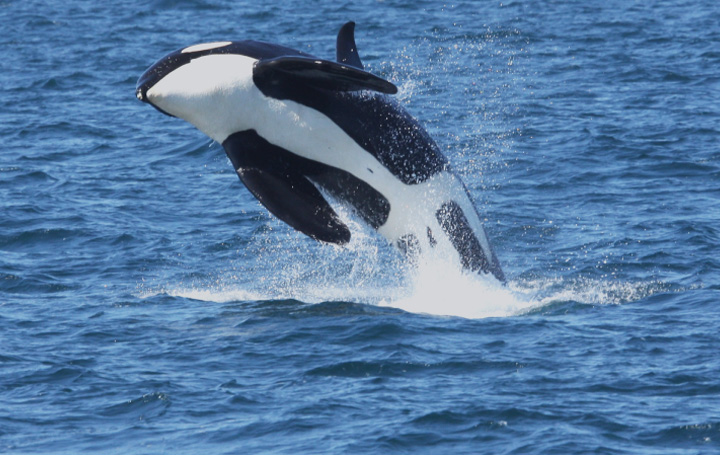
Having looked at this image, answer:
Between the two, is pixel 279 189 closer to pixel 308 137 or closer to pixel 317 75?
pixel 308 137

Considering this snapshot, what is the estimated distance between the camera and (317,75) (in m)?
15.4

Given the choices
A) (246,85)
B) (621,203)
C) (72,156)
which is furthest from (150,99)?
(72,156)

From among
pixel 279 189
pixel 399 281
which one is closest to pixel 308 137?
pixel 279 189

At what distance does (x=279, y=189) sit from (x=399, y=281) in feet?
13.3

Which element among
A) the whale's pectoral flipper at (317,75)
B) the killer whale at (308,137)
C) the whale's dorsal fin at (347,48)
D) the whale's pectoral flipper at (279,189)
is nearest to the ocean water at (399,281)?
the whale's pectoral flipper at (279,189)

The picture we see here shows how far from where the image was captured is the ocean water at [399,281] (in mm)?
14062

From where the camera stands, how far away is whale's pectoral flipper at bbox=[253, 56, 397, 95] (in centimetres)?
1484

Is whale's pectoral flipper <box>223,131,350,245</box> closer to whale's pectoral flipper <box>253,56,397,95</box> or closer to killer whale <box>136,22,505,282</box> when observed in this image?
killer whale <box>136,22,505,282</box>

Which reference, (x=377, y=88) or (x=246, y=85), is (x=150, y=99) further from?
(x=377, y=88)

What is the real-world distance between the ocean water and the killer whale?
64 cm

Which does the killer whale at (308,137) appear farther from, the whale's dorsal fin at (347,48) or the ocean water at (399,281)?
the ocean water at (399,281)

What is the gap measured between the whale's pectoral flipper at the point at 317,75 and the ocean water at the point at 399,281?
2.09 meters

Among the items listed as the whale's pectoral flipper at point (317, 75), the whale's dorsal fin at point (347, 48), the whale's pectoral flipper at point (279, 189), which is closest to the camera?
the whale's pectoral flipper at point (317, 75)

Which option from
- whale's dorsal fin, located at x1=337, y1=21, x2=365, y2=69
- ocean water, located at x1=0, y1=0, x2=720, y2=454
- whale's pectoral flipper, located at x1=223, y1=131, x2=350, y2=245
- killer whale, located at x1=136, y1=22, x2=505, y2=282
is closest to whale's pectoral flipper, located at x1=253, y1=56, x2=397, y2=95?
killer whale, located at x1=136, y1=22, x2=505, y2=282
